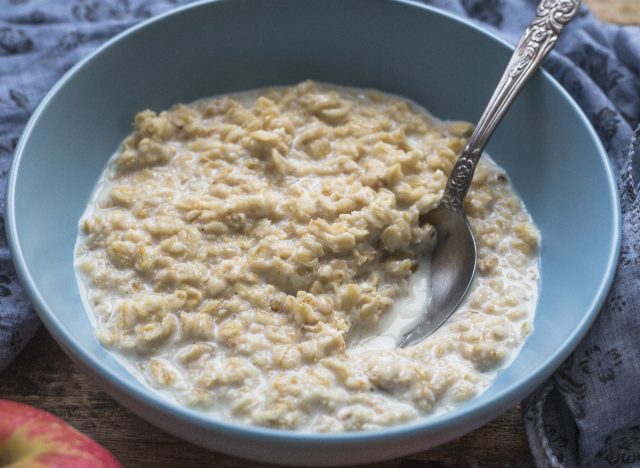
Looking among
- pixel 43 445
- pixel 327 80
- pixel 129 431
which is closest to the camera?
pixel 43 445

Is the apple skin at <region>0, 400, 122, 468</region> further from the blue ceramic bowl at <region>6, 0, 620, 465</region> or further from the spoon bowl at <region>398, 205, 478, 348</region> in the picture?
the spoon bowl at <region>398, 205, 478, 348</region>

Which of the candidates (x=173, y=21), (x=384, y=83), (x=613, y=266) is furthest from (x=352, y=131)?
(x=613, y=266)

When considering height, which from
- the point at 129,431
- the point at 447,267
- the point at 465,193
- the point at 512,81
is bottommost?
the point at 129,431

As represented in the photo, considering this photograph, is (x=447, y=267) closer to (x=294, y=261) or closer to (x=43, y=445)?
(x=294, y=261)

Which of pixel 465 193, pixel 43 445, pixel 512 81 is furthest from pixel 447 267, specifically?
pixel 43 445

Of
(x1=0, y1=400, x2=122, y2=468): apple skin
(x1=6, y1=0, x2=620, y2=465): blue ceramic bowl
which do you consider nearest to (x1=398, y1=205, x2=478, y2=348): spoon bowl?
(x1=6, y1=0, x2=620, y2=465): blue ceramic bowl

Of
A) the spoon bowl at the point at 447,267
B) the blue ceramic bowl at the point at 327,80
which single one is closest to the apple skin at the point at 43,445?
the blue ceramic bowl at the point at 327,80

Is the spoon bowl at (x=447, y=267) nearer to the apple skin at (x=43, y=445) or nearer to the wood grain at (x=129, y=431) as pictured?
the wood grain at (x=129, y=431)
